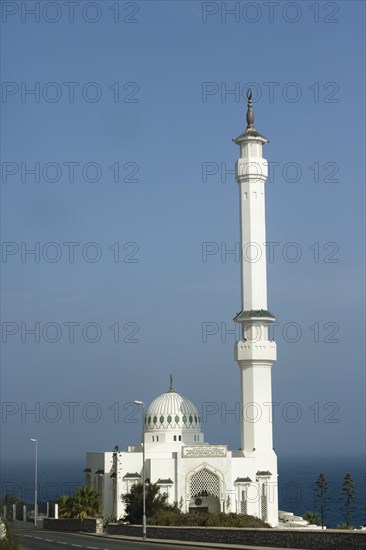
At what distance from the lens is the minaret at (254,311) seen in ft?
228

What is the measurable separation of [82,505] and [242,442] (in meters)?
14.6

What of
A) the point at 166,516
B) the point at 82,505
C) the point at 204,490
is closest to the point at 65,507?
the point at 82,505

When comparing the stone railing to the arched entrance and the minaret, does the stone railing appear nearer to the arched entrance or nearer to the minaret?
the arched entrance

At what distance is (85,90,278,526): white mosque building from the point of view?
66.8 metres

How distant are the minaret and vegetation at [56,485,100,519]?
44.8 feet

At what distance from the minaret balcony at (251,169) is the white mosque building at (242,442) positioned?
76 mm

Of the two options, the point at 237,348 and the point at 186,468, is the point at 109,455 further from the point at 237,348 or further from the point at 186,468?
the point at 237,348

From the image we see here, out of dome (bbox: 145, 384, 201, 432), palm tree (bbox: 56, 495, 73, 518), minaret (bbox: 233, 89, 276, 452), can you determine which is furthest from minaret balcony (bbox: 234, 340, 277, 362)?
palm tree (bbox: 56, 495, 73, 518)

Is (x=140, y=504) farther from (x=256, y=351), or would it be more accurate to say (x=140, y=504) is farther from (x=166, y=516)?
(x=256, y=351)

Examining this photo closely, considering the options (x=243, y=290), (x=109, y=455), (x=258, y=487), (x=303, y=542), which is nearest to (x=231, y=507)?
(x=258, y=487)

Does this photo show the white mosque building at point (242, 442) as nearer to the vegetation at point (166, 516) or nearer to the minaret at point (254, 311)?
the minaret at point (254, 311)

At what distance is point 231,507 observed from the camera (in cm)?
6669

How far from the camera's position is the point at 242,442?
7044 cm

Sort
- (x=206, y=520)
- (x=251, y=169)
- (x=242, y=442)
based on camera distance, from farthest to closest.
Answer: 1. (x=251, y=169)
2. (x=242, y=442)
3. (x=206, y=520)
